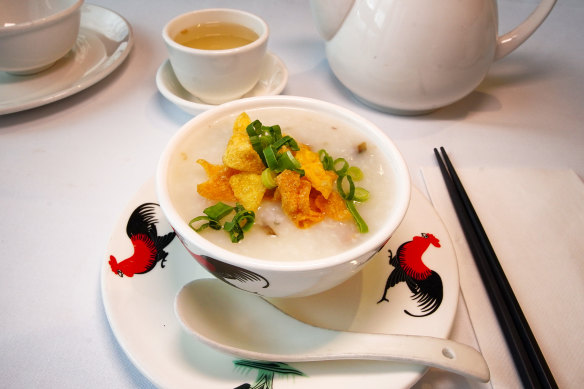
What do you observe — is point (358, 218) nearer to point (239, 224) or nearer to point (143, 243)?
point (239, 224)

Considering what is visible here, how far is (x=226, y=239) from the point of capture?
71 centimetres

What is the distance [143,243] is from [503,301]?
779 millimetres

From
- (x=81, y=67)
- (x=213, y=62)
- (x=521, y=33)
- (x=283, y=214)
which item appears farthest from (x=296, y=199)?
(x=81, y=67)

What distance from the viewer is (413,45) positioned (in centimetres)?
117

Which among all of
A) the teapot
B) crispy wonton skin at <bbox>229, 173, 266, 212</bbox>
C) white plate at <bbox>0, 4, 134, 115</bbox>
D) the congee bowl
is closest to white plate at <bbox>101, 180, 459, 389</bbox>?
the congee bowl

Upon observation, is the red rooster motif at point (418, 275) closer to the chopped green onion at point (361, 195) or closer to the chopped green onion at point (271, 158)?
the chopped green onion at point (361, 195)

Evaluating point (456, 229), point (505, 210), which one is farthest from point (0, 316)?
point (505, 210)

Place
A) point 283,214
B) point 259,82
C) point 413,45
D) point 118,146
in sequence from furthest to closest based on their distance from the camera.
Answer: point 259,82 < point 118,146 < point 413,45 < point 283,214

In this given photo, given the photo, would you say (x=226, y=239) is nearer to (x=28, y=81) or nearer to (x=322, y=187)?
(x=322, y=187)

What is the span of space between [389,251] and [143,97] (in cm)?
106

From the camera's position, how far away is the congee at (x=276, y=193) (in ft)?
2.34

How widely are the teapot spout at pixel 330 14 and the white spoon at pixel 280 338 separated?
92cm

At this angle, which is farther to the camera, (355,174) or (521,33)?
(521,33)

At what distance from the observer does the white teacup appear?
125 centimetres
